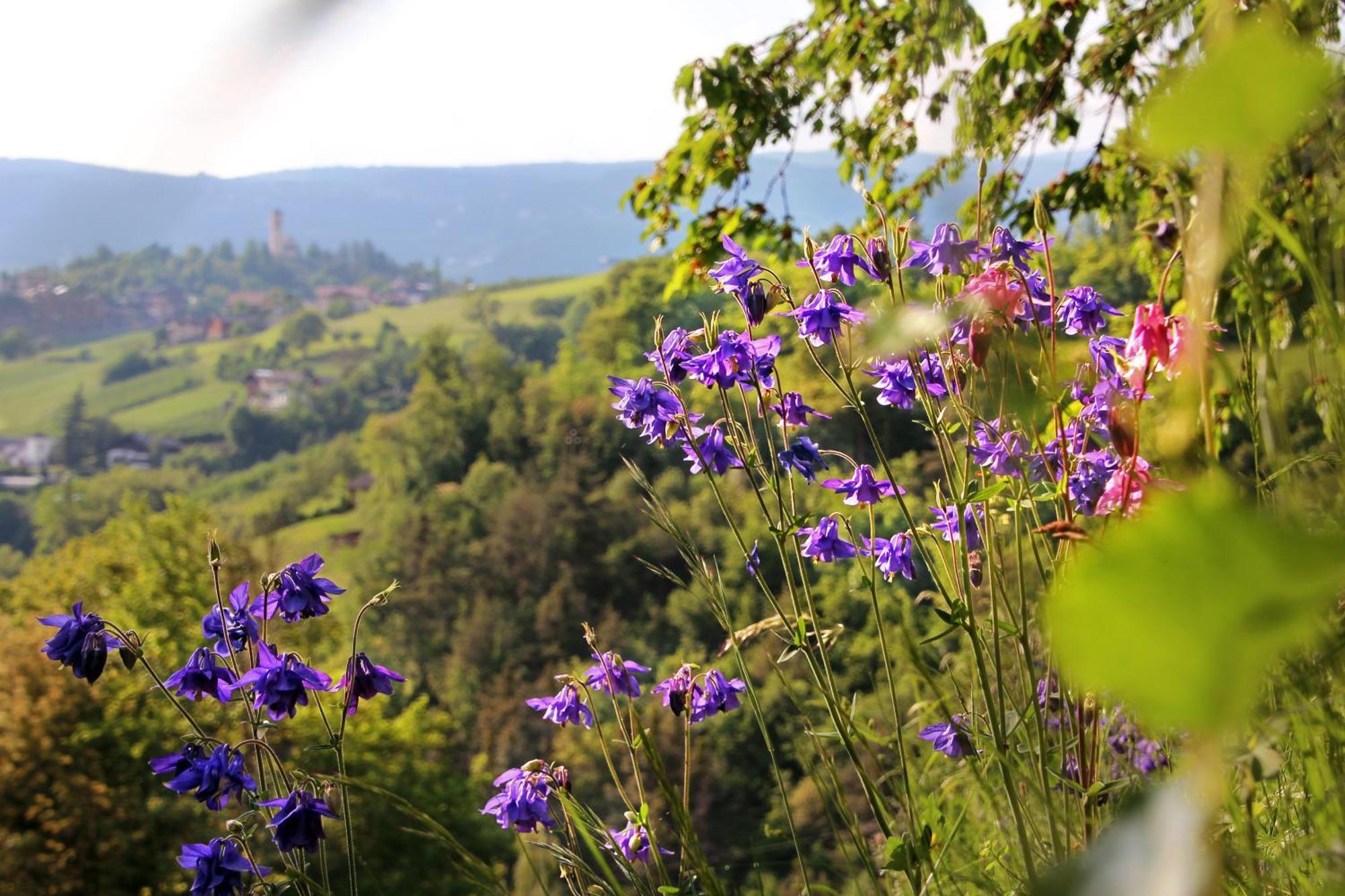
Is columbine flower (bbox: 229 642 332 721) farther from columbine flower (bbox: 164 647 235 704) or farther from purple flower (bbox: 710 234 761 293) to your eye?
purple flower (bbox: 710 234 761 293)

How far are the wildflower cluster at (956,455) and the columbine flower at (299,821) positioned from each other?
52 centimetres

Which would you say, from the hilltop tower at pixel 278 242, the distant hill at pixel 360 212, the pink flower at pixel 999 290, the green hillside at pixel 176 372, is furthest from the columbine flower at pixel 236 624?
the hilltop tower at pixel 278 242

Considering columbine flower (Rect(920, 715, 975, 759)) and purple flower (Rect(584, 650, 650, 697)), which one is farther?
purple flower (Rect(584, 650, 650, 697))

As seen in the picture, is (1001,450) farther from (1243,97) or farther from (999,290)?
(1243,97)

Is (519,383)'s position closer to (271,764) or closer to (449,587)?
(449,587)

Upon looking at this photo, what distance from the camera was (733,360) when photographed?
53.3 inches

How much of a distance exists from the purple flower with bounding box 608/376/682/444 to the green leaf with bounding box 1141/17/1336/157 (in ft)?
4.12

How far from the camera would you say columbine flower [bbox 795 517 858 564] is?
1559 mm

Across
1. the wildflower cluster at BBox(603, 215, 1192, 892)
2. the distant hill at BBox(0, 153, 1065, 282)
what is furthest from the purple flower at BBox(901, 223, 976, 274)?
the distant hill at BBox(0, 153, 1065, 282)

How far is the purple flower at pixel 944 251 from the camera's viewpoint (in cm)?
121

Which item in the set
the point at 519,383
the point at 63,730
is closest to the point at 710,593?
the point at 63,730

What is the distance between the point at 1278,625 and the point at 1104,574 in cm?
3

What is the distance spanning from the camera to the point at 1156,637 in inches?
5.5

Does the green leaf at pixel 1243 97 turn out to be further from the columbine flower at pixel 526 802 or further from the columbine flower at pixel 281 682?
the columbine flower at pixel 526 802
